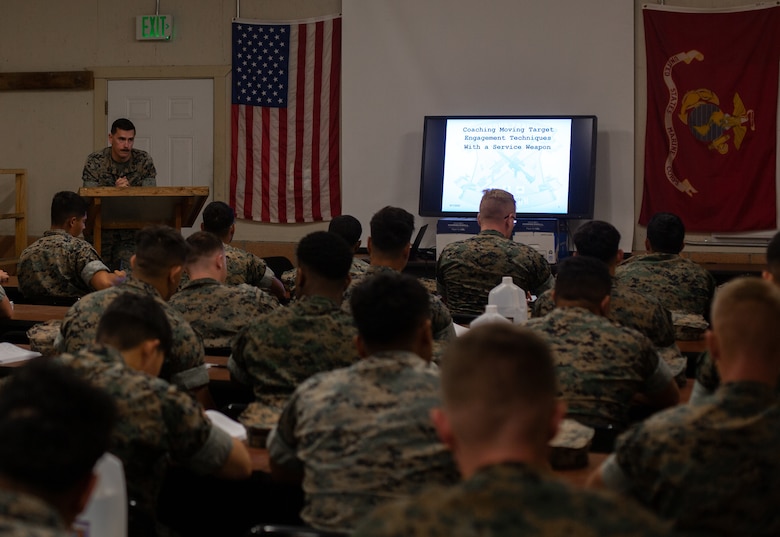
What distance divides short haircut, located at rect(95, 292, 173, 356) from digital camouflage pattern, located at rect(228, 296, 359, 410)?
538 millimetres

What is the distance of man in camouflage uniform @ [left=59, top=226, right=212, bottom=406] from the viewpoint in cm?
333

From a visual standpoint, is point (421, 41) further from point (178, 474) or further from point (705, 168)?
point (178, 474)

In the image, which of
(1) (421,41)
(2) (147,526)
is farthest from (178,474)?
(1) (421,41)

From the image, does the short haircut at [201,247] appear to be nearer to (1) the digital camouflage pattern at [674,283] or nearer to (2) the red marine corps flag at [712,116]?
(1) the digital camouflage pattern at [674,283]

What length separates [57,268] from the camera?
5.86 metres

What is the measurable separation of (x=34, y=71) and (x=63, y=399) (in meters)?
8.61

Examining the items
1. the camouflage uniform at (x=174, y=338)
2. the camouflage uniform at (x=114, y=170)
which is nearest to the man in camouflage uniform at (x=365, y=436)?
the camouflage uniform at (x=174, y=338)

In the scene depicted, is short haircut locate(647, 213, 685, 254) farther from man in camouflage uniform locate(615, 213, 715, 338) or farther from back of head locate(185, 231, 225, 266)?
back of head locate(185, 231, 225, 266)

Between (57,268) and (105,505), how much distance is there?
13.9 feet

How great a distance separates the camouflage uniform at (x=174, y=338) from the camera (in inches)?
131

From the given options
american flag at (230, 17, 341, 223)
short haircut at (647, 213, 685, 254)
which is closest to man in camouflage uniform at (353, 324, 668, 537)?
short haircut at (647, 213, 685, 254)

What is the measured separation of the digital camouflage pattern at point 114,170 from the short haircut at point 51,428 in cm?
656

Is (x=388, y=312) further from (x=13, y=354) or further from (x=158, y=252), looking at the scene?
(x=13, y=354)

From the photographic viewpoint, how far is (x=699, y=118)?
798cm
